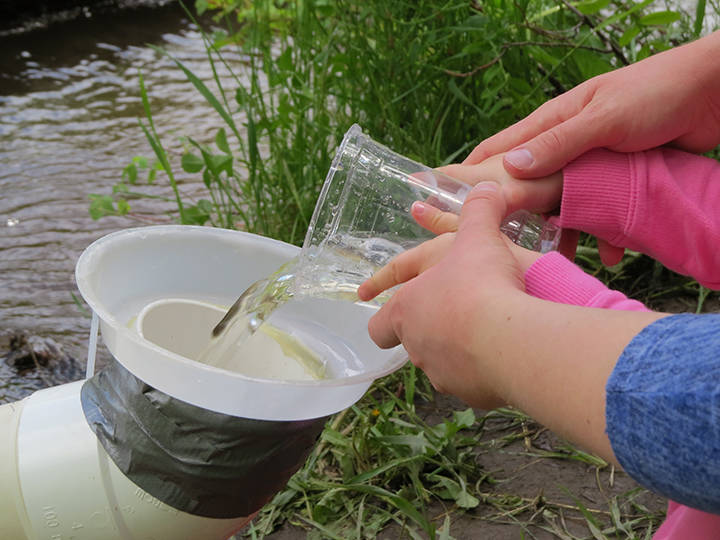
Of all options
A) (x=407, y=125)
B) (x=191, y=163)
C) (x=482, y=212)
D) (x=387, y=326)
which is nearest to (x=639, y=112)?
(x=482, y=212)

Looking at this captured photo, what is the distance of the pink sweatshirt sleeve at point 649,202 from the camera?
1258 millimetres

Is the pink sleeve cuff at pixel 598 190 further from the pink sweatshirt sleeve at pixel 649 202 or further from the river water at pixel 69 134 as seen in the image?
the river water at pixel 69 134

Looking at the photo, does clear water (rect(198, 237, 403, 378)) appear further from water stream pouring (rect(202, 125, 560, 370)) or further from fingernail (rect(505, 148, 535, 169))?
fingernail (rect(505, 148, 535, 169))

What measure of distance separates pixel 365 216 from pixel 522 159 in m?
0.25

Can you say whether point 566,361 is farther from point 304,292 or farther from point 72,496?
point 72,496

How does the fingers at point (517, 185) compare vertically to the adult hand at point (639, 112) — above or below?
below

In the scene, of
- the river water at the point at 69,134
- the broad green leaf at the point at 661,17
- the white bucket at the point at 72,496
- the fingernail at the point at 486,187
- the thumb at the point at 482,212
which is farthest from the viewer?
the river water at the point at 69,134

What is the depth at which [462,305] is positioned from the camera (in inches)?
35.4

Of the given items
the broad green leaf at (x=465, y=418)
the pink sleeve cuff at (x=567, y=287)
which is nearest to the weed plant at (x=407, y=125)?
the broad green leaf at (x=465, y=418)

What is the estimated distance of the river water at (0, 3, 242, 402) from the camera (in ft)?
8.21

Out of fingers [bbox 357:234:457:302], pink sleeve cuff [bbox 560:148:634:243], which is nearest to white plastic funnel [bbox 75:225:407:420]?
fingers [bbox 357:234:457:302]

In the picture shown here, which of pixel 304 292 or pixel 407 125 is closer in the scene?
pixel 304 292

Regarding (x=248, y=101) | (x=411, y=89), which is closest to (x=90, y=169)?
(x=248, y=101)

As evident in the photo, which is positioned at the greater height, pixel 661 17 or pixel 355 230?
pixel 661 17
